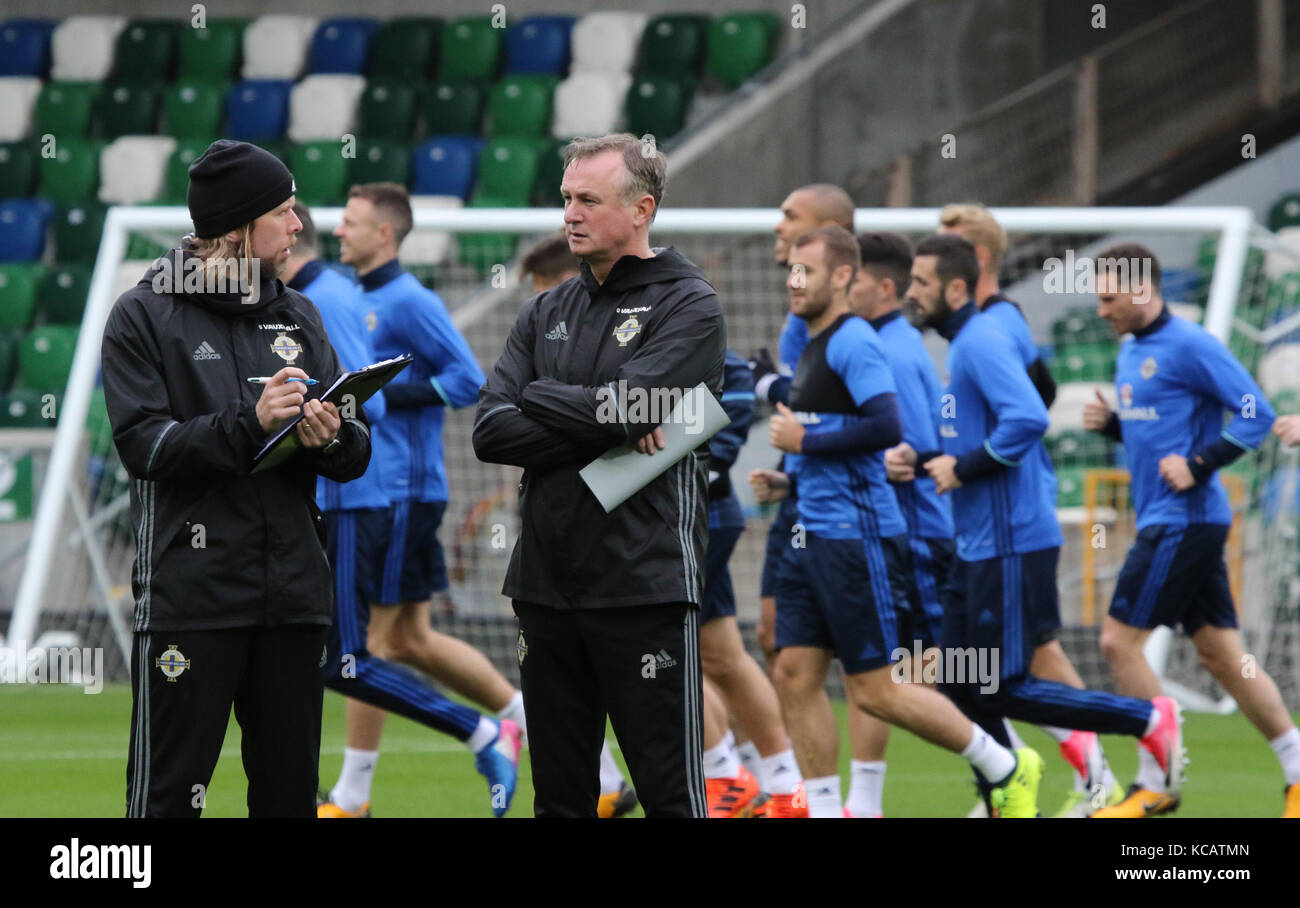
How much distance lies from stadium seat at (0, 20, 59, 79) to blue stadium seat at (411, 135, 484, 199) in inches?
187

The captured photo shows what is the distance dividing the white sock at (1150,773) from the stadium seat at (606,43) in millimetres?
11735

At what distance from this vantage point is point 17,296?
15.3m

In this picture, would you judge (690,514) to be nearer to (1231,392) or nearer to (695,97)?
(1231,392)

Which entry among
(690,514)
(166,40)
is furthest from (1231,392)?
(166,40)

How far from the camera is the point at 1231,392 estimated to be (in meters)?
7.01

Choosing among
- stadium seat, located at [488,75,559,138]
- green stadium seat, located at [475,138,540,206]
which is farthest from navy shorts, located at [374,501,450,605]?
stadium seat, located at [488,75,559,138]

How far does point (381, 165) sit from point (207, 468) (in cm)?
1223

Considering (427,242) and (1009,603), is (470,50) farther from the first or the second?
(1009,603)

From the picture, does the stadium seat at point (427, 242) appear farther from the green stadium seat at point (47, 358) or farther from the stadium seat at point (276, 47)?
the stadium seat at point (276, 47)

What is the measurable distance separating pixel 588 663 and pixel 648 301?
2.88ft

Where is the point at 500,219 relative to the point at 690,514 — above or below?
above

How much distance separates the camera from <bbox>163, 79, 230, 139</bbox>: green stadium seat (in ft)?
55.9

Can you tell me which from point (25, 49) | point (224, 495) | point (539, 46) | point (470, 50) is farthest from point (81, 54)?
point (224, 495)

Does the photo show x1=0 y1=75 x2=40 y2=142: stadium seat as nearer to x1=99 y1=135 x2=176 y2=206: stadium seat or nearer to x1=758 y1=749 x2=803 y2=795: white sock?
x1=99 y1=135 x2=176 y2=206: stadium seat
